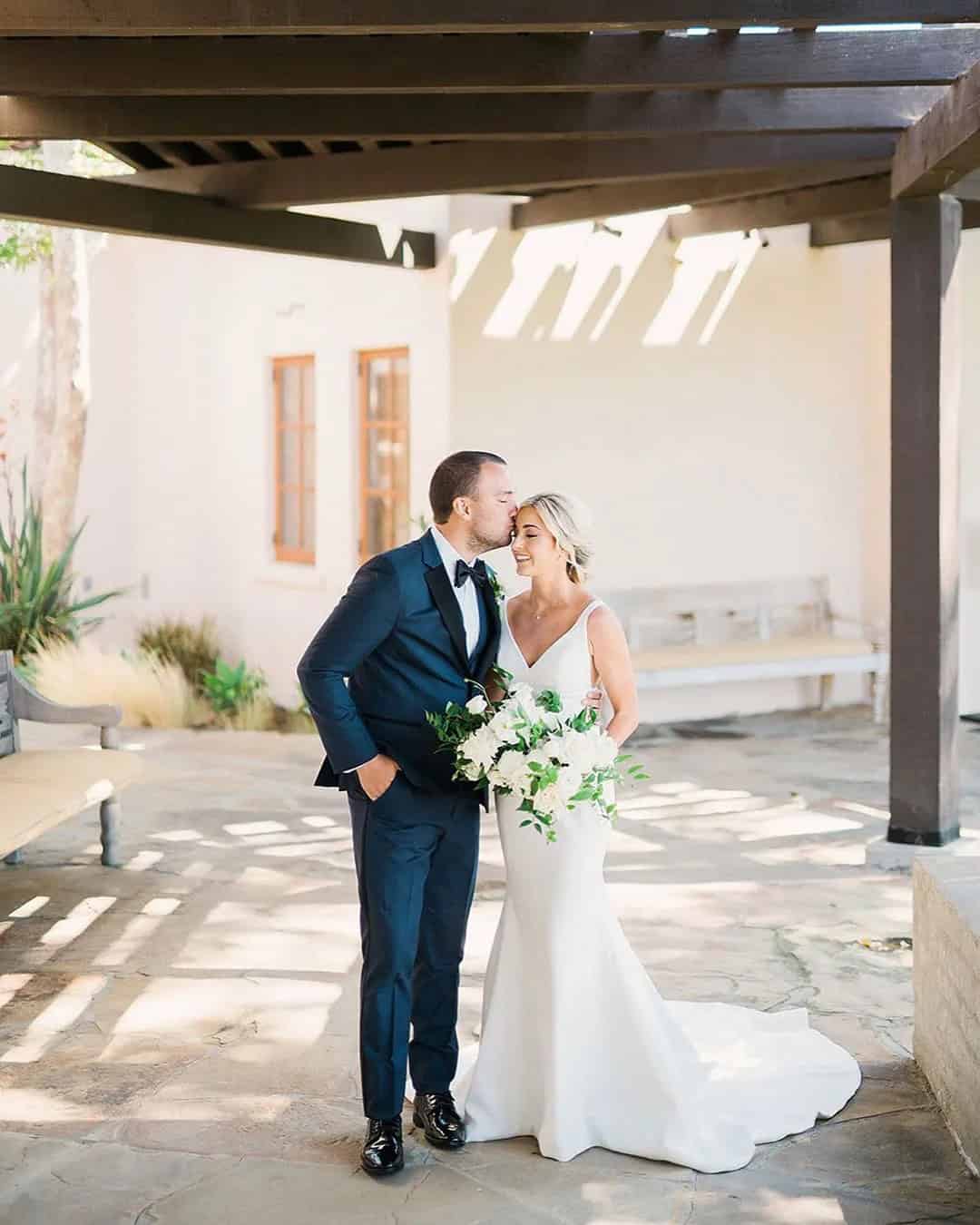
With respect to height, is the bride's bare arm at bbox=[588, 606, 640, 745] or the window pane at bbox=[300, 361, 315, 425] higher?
the window pane at bbox=[300, 361, 315, 425]

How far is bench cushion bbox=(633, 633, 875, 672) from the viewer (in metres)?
9.92

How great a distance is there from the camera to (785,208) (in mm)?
9414

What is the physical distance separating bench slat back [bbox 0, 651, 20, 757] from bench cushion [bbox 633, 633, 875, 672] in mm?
4029

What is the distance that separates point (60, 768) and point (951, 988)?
3.82m

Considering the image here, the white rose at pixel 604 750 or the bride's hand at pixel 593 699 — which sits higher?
the bride's hand at pixel 593 699

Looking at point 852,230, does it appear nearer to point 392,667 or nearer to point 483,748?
point 392,667

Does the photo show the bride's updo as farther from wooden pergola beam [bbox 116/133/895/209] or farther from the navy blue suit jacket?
wooden pergola beam [bbox 116/133/895/209]

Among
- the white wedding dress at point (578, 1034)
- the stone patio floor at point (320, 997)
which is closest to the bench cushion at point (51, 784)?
the stone patio floor at point (320, 997)

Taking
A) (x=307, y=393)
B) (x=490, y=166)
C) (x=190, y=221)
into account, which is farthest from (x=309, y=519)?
(x=490, y=166)

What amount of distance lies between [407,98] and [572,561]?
3.08 metres

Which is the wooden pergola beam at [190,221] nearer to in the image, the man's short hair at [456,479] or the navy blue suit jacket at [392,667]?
the man's short hair at [456,479]

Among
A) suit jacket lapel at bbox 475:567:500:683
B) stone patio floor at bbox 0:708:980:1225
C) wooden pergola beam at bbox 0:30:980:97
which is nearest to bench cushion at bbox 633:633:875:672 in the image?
stone patio floor at bbox 0:708:980:1225

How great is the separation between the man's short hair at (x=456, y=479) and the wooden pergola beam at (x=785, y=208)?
17.6 ft

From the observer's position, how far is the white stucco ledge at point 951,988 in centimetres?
387
